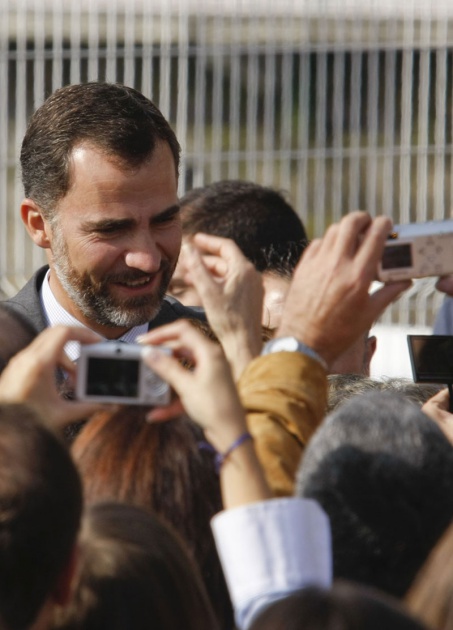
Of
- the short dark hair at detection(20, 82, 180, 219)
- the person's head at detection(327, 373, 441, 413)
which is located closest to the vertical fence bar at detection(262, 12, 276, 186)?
the short dark hair at detection(20, 82, 180, 219)

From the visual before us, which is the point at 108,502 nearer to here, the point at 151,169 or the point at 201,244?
the point at 201,244

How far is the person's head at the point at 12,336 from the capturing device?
103 inches

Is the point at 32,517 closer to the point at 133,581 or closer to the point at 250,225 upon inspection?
the point at 133,581

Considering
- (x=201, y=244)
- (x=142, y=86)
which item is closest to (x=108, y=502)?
(x=201, y=244)

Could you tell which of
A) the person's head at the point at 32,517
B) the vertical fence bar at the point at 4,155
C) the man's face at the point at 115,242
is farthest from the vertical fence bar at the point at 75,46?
the person's head at the point at 32,517

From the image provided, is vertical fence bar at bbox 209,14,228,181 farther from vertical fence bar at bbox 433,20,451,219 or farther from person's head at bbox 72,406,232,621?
person's head at bbox 72,406,232,621

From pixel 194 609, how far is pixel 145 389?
401mm

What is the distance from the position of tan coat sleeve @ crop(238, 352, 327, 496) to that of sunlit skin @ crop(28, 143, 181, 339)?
4.39 ft

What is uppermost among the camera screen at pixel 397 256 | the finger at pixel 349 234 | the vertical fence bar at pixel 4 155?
the finger at pixel 349 234

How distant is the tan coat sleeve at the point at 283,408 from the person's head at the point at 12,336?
0.54 m

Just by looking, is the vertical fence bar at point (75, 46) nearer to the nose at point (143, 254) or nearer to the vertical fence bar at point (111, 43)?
the vertical fence bar at point (111, 43)

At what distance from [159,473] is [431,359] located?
732 millimetres

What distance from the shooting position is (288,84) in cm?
880

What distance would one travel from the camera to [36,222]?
386 cm
